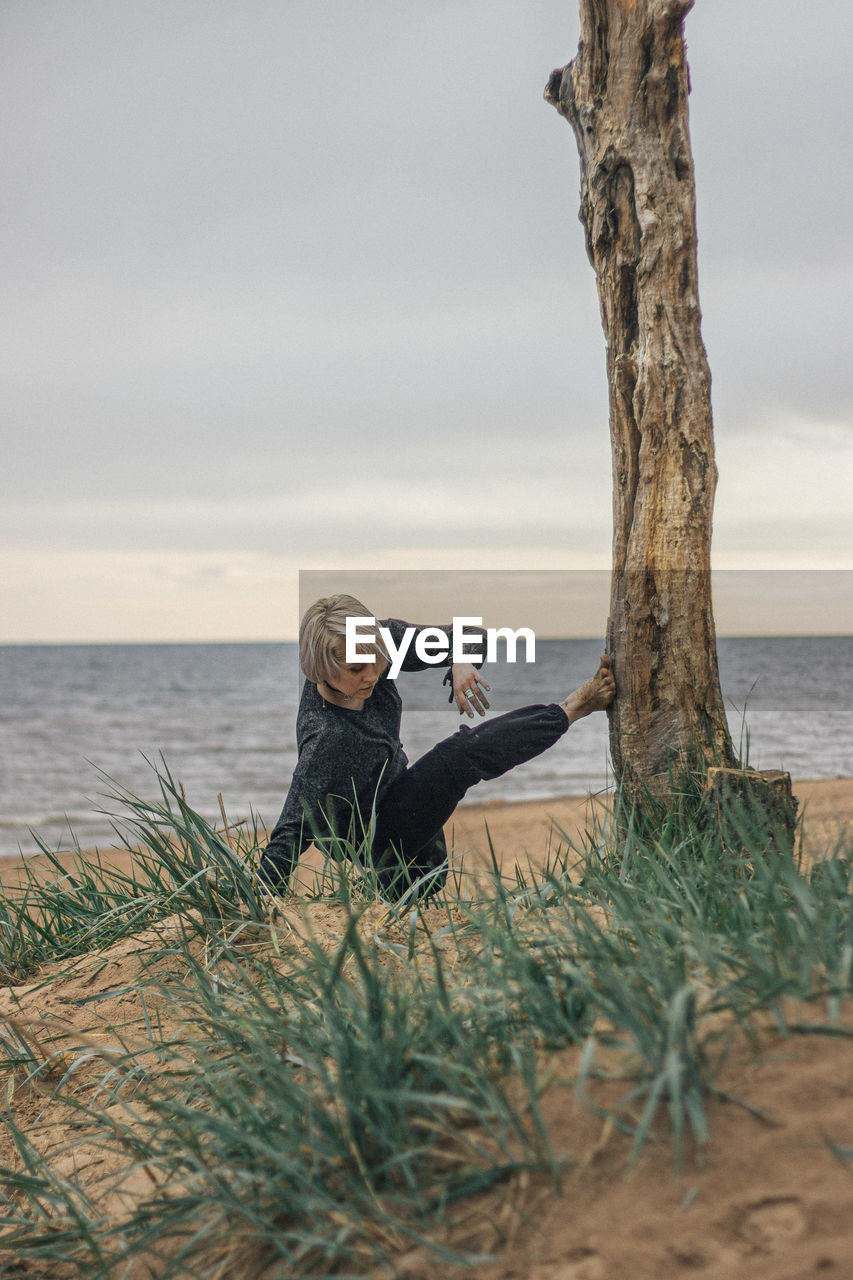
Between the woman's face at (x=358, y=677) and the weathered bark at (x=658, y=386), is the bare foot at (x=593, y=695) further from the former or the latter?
the woman's face at (x=358, y=677)

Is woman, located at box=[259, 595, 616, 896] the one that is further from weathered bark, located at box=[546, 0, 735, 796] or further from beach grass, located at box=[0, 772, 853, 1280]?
beach grass, located at box=[0, 772, 853, 1280]

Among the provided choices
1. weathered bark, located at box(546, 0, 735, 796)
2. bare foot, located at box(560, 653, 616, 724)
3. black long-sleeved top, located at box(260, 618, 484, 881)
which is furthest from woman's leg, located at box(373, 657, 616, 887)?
weathered bark, located at box(546, 0, 735, 796)

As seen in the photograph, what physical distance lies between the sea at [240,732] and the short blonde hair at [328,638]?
2.16 ft

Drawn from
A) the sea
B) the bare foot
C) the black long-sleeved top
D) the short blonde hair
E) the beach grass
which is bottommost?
the sea

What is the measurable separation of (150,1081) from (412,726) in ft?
58.2

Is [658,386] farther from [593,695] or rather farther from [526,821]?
[526,821]

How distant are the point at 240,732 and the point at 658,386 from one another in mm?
19951

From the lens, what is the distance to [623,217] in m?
3.84

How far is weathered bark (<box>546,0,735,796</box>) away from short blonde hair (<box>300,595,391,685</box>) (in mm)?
1087

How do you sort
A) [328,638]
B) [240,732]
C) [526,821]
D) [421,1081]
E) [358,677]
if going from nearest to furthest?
1. [421,1081]
2. [328,638]
3. [358,677]
4. [526,821]
5. [240,732]

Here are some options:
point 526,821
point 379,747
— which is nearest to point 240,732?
point 526,821

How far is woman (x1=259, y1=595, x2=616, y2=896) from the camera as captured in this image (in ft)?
12.4

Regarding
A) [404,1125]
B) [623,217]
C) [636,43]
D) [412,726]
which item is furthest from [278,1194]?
Result: [412,726]

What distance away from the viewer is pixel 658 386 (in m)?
3.77
